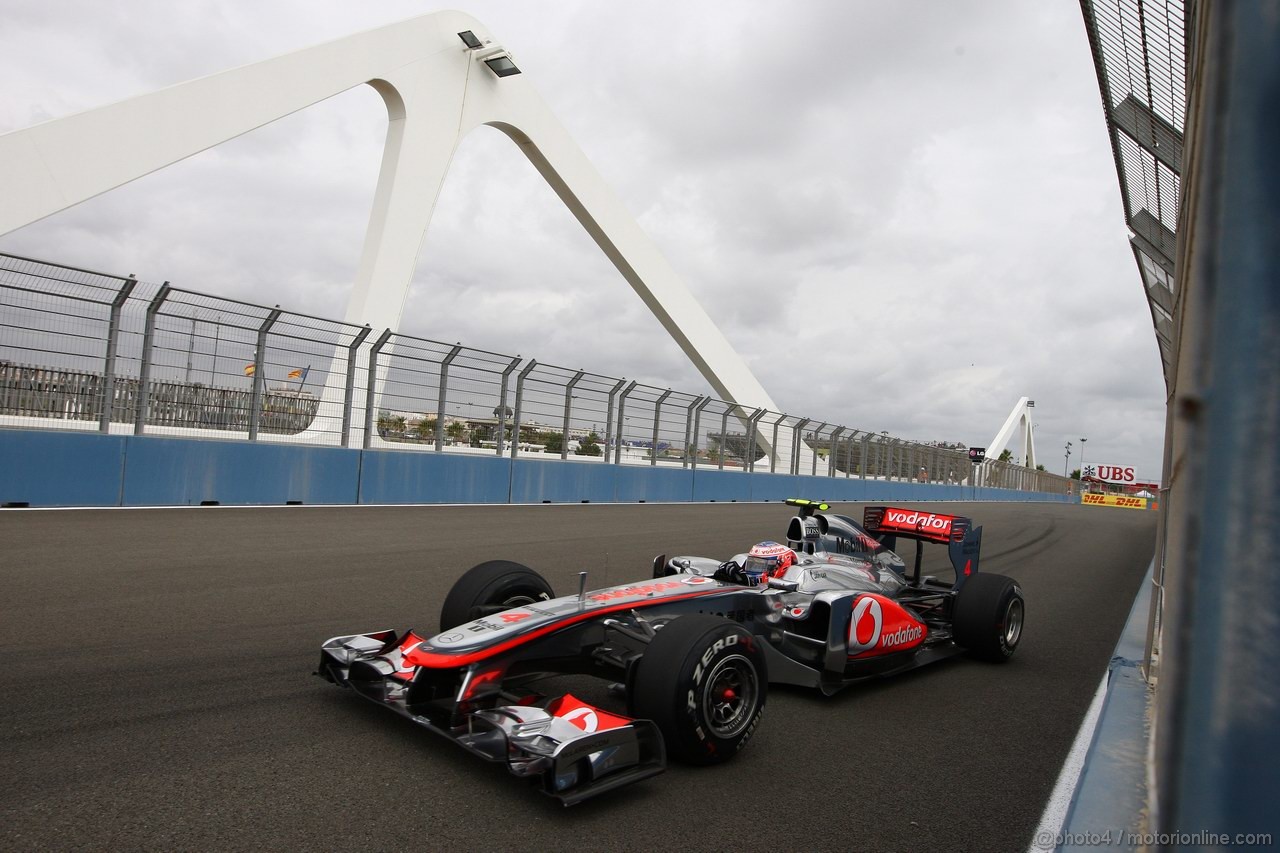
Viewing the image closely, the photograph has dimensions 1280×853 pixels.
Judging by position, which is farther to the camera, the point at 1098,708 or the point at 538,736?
the point at 1098,708

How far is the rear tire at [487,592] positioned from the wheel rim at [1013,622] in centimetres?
297

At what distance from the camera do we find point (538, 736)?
271 cm

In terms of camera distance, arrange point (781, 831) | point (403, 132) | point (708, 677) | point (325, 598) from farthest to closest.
→ point (403, 132) → point (325, 598) → point (708, 677) → point (781, 831)

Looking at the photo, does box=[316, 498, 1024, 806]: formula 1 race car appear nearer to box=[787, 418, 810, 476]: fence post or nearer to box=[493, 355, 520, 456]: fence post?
box=[493, 355, 520, 456]: fence post

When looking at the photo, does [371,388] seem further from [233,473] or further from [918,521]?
[918,521]

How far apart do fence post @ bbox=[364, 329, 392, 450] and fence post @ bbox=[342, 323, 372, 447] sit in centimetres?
23

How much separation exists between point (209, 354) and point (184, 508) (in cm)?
194

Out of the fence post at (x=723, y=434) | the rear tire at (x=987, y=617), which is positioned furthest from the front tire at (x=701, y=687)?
the fence post at (x=723, y=434)

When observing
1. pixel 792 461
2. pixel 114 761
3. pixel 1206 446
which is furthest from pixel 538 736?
pixel 792 461

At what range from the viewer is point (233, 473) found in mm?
10945

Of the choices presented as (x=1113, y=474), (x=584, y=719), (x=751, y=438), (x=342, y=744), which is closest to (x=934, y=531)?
(x=584, y=719)

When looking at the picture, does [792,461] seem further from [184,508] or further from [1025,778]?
[1025,778]

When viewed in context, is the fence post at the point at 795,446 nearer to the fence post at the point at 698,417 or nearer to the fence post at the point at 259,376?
the fence post at the point at 698,417

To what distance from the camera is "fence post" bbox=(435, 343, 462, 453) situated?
13.6m
